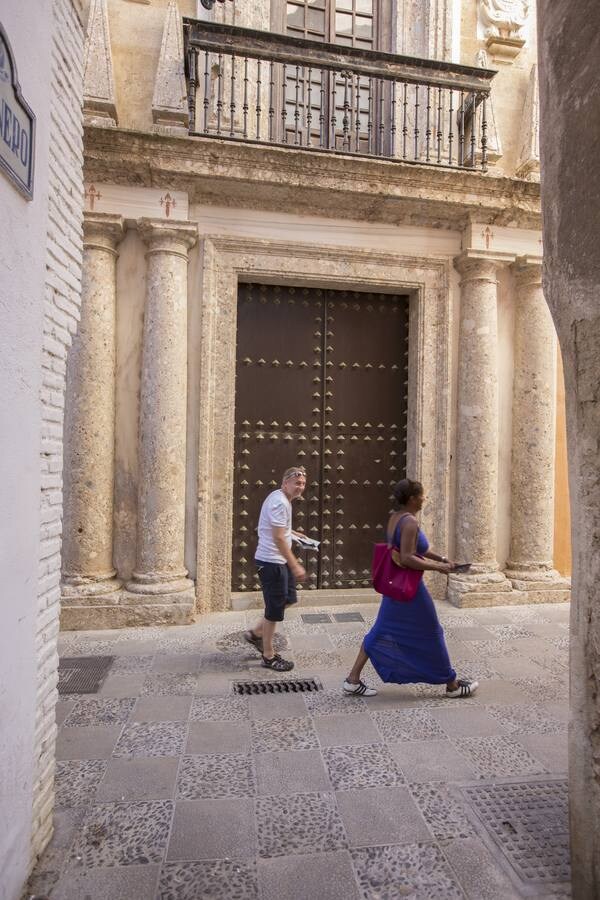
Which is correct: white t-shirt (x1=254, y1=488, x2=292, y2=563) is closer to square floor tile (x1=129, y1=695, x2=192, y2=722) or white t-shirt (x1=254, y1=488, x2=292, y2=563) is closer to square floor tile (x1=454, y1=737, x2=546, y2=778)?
square floor tile (x1=129, y1=695, x2=192, y2=722)

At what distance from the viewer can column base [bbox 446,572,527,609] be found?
18.5 feet

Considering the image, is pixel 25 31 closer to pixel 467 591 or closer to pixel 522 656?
pixel 522 656

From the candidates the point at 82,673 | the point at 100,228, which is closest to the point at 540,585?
the point at 82,673

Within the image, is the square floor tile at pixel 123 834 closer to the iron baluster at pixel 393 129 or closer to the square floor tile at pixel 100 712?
the square floor tile at pixel 100 712

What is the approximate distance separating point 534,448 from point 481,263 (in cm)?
198

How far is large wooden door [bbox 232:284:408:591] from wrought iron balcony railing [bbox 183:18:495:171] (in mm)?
1516

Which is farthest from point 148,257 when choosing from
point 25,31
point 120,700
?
point 120,700

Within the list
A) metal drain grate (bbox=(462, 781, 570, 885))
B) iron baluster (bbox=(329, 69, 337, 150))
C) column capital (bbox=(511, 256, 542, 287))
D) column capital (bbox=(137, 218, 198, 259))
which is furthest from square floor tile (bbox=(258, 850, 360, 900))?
iron baluster (bbox=(329, 69, 337, 150))

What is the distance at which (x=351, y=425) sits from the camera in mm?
5965

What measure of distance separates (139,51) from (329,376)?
3574 mm

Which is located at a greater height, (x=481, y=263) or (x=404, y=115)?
(x=404, y=115)

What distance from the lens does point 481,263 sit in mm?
5746

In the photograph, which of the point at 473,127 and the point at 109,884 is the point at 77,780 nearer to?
the point at 109,884

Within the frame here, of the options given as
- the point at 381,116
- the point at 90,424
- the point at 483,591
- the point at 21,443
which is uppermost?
the point at 381,116
